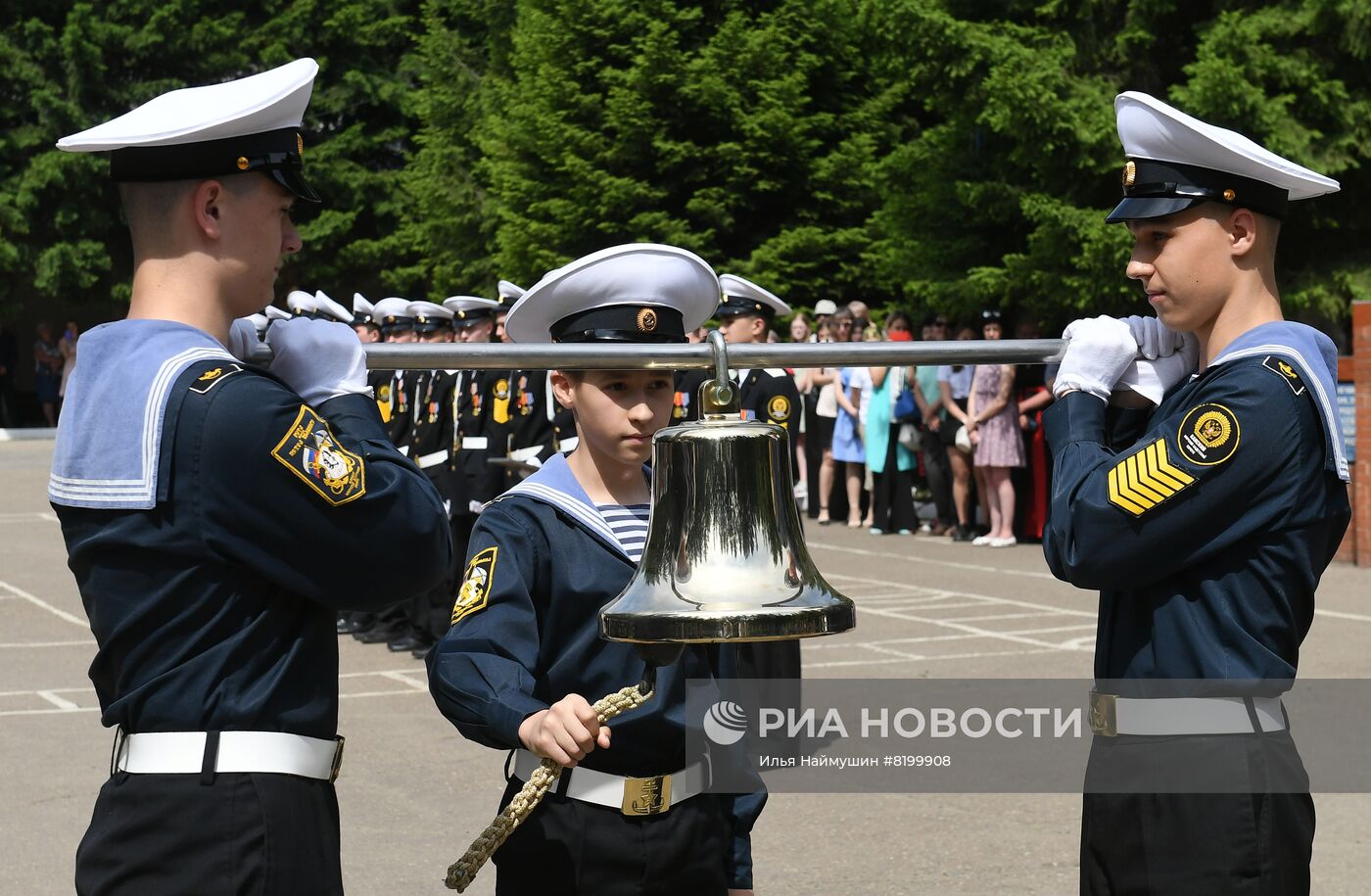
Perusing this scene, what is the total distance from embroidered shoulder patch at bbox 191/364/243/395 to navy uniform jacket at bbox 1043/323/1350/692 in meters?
1.43

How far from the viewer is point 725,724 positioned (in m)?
3.37

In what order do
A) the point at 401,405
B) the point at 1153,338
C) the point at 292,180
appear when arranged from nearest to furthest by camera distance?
1. the point at 292,180
2. the point at 1153,338
3. the point at 401,405

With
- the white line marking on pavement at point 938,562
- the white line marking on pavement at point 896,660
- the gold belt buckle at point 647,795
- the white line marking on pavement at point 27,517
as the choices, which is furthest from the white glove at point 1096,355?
the white line marking on pavement at point 27,517

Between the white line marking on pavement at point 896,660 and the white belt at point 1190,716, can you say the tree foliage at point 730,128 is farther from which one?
the white belt at point 1190,716

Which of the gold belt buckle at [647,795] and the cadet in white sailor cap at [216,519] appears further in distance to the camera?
the gold belt buckle at [647,795]

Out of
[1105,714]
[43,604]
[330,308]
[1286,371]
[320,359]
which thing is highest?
[320,359]

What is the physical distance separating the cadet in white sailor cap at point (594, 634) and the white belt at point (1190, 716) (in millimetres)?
707

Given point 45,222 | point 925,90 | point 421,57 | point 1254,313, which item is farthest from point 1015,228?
point 45,222

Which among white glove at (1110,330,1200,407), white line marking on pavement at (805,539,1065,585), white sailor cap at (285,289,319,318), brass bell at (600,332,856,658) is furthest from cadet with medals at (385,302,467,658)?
brass bell at (600,332,856,658)

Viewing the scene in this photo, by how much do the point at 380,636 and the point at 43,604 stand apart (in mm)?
3351

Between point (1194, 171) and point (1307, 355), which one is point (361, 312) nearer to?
point (1194, 171)

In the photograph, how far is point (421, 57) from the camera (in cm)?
3878

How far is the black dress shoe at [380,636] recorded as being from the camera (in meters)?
11.8

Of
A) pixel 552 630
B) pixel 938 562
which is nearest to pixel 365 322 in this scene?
pixel 938 562
